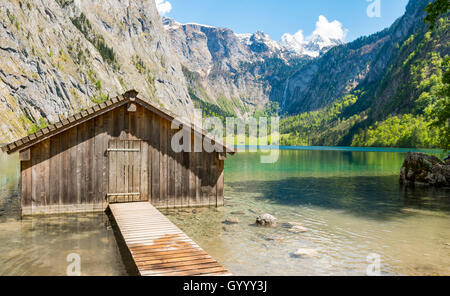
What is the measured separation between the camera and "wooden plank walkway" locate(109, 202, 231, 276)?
25.7ft

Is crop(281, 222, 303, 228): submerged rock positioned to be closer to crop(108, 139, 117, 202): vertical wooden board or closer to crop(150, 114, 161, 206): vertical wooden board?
crop(150, 114, 161, 206): vertical wooden board

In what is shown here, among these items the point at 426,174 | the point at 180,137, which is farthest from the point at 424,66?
the point at 180,137

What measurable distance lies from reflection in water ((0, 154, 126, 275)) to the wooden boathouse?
2.73 ft

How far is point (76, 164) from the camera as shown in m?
15.3

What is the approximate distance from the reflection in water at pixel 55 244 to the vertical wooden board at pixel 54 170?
0.75 metres

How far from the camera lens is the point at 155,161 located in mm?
16719

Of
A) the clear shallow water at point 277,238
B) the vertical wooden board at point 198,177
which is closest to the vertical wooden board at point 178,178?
the clear shallow water at point 277,238

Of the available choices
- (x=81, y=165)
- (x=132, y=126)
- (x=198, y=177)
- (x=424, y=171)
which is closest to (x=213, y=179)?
(x=198, y=177)

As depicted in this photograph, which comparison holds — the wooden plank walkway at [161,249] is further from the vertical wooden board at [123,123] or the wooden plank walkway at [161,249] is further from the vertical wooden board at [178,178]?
the vertical wooden board at [123,123]

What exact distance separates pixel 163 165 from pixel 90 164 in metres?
3.26

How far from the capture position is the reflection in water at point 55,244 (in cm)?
963

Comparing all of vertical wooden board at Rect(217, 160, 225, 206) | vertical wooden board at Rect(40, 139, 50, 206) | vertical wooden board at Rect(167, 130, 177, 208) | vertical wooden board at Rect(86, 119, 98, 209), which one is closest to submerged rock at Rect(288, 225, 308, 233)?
vertical wooden board at Rect(217, 160, 225, 206)

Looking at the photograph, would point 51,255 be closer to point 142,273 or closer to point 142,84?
point 142,273

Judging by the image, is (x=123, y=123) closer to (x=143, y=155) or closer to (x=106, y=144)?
(x=106, y=144)
